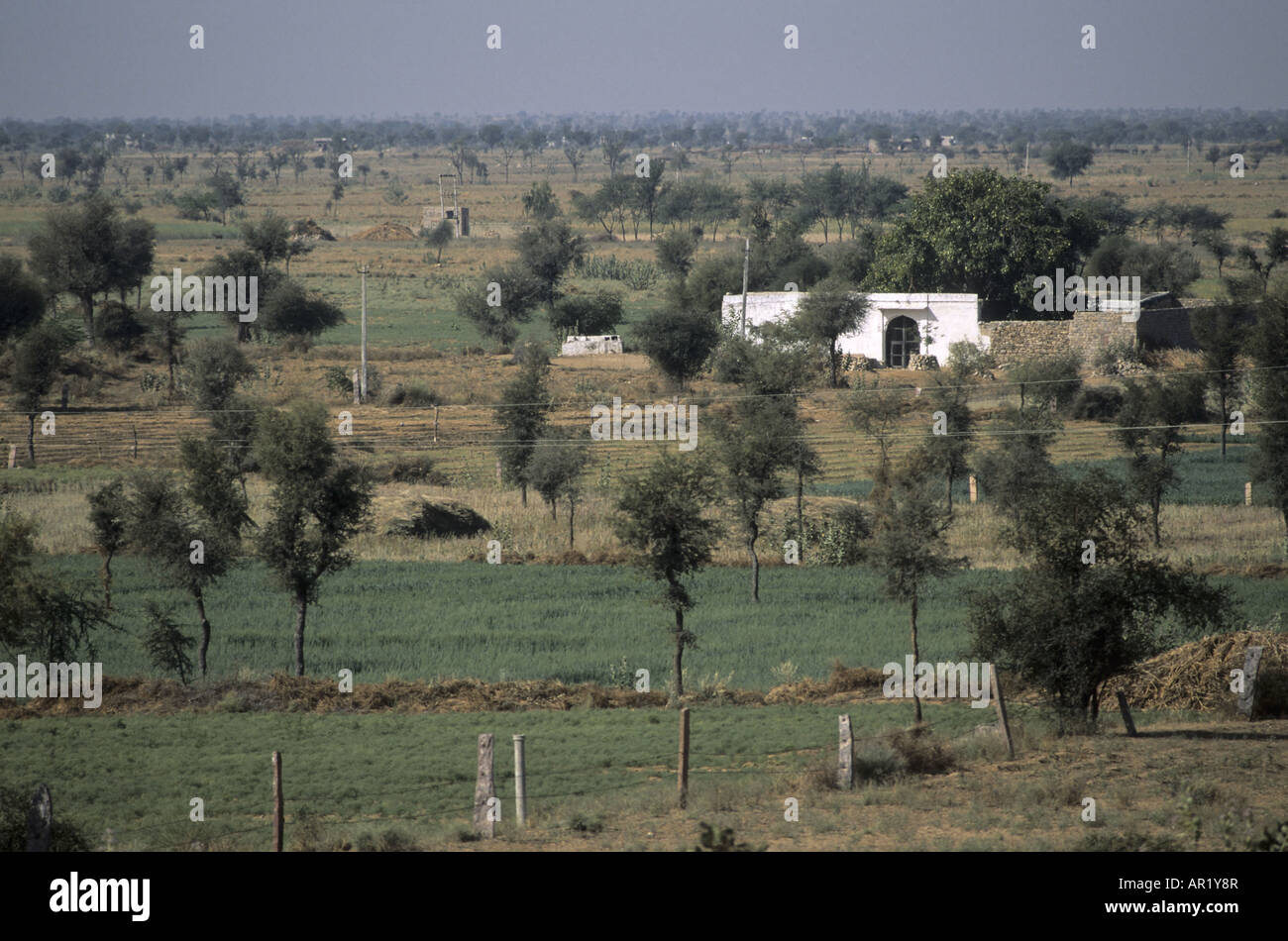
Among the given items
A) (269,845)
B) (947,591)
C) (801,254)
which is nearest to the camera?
(269,845)

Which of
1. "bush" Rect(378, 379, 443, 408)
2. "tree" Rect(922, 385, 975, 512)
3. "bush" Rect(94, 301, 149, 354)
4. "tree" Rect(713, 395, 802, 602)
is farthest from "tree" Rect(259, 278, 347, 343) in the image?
"tree" Rect(713, 395, 802, 602)

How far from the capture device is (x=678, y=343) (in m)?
59.8

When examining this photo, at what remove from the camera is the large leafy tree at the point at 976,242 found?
70188mm

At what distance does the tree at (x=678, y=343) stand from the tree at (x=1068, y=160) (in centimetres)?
12084

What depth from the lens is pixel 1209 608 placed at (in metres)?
20.1

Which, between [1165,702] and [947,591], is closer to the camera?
[1165,702]

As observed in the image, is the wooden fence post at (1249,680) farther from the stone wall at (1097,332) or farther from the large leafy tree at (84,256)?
the large leafy tree at (84,256)

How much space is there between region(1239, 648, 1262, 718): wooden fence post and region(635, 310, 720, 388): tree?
1496 inches

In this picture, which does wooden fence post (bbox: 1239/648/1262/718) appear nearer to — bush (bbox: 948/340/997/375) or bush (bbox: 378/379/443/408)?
bush (bbox: 948/340/997/375)

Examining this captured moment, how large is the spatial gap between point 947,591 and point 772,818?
59.1 ft

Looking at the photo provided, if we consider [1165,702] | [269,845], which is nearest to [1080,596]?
[1165,702]

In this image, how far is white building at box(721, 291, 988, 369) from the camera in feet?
211
